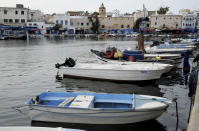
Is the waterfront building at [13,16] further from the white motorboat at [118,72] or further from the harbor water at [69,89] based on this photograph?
the white motorboat at [118,72]

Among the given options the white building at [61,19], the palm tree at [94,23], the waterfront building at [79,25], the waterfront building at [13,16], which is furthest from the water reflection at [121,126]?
the palm tree at [94,23]

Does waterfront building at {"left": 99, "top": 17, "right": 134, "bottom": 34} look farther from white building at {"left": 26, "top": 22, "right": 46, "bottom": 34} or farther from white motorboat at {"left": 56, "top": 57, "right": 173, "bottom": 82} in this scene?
white motorboat at {"left": 56, "top": 57, "right": 173, "bottom": 82}

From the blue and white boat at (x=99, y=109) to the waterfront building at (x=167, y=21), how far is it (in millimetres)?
94882

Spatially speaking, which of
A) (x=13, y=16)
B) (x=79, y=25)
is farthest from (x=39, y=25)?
(x=79, y=25)

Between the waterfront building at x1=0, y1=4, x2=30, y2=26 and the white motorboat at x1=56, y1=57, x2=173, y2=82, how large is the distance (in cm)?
8162

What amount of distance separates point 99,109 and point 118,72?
24.4 feet

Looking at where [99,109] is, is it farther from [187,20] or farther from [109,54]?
[187,20]

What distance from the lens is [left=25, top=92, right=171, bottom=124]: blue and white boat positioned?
8227 millimetres

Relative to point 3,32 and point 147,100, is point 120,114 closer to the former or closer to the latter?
point 147,100

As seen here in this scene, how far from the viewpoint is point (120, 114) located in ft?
27.2

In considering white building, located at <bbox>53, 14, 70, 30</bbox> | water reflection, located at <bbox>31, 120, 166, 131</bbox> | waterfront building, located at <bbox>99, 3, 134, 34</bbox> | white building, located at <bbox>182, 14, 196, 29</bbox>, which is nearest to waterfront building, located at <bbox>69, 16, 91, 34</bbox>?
white building, located at <bbox>53, 14, 70, 30</bbox>

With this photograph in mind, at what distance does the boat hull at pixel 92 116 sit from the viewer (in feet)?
27.2

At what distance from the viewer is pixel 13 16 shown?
8994 centimetres

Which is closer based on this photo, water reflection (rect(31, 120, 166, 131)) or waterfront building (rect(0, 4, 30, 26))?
water reflection (rect(31, 120, 166, 131))
